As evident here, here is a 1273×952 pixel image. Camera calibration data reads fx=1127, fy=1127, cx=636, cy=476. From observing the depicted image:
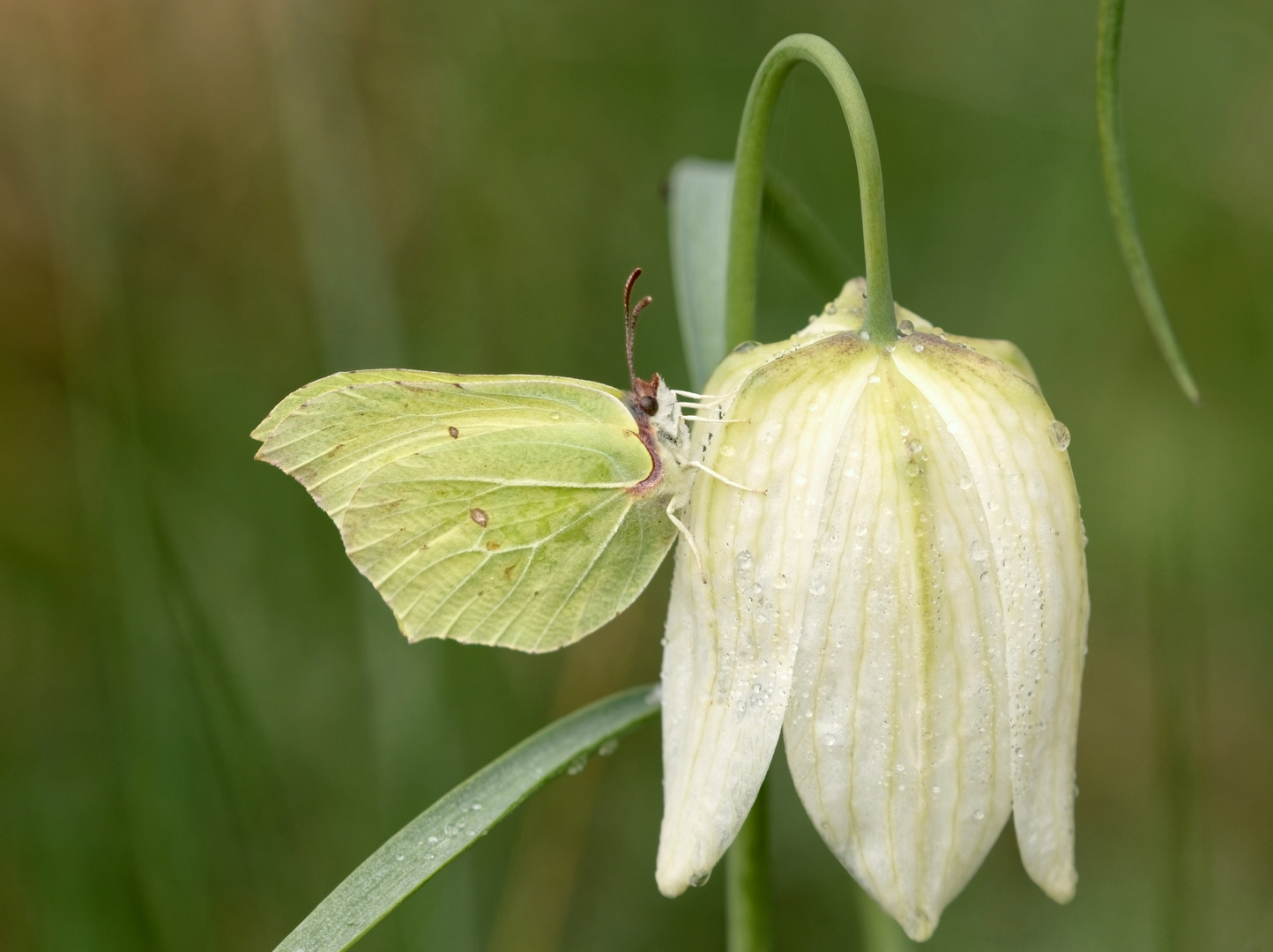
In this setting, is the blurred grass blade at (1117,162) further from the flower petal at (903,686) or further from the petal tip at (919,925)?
the petal tip at (919,925)

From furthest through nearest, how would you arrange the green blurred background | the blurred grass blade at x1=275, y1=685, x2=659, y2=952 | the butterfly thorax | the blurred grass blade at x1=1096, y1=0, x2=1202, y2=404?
the green blurred background → the butterfly thorax → the blurred grass blade at x1=1096, y1=0, x2=1202, y2=404 → the blurred grass blade at x1=275, y1=685, x2=659, y2=952

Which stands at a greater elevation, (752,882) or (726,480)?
(726,480)

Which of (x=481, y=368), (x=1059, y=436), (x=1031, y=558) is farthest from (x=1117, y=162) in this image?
(x=481, y=368)

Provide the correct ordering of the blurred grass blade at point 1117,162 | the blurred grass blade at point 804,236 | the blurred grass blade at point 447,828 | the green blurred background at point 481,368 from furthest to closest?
the green blurred background at point 481,368 < the blurred grass blade at point 804,236 < the blurred grass blade at point 1117,162 < the blurred grass blade at point 447,828

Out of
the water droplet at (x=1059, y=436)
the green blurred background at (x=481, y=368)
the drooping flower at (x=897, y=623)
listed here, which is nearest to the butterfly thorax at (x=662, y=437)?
the drooping flower at (x=897, y=623)

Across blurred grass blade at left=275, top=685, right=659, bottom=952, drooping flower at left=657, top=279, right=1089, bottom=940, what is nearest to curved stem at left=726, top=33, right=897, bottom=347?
drooping flower at left=657, top=279, right=1089, bottom=940

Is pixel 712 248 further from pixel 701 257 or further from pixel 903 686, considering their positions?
pixel 903 686

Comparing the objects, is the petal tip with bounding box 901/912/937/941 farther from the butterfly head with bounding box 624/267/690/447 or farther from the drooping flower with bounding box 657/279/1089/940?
the butterfly head with bounding box 624/267/690/447
